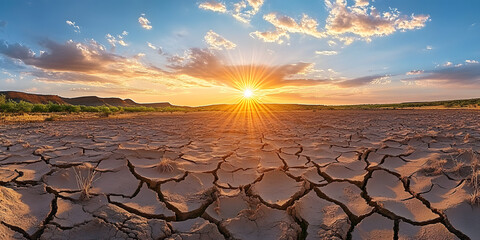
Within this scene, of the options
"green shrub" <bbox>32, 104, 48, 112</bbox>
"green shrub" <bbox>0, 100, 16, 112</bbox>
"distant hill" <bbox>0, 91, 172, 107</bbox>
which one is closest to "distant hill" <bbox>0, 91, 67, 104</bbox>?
"distant hill" <bbox>0, 91, 172, 107</bbox>

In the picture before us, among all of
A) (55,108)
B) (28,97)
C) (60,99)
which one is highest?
(28,97)

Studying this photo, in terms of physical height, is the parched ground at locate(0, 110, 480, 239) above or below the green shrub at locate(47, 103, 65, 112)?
below

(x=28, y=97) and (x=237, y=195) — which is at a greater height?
(x=28, y=97)

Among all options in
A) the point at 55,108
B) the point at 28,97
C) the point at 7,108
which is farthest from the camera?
the point at 28,97

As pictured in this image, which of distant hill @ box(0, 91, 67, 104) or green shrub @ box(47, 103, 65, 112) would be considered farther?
distant hill @ box(0, 91, 67, 104)

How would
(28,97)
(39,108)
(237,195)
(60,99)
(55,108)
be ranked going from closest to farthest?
1. (237,195)
2. (39,108)
3. (55,108)
4. (28,97)
5. (60,99)

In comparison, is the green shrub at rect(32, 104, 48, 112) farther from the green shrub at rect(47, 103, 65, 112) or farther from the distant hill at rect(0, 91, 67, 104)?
the distant hill at rect(0, 91, 67, 104)

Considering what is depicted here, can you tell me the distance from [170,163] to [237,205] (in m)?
1.18

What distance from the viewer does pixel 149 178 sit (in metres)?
2.35

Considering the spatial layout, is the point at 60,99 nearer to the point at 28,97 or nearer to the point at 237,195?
the point at 28,97

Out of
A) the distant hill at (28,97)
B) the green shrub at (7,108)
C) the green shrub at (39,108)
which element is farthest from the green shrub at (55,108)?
the distant hill at (28,97)

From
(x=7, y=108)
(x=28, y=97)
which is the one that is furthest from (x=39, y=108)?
(x=28, y=97)

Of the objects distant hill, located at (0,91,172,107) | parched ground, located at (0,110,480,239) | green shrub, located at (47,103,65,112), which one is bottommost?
parched ground, located at (0,110,480,239)

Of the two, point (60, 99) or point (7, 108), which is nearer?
point (7, 108)
